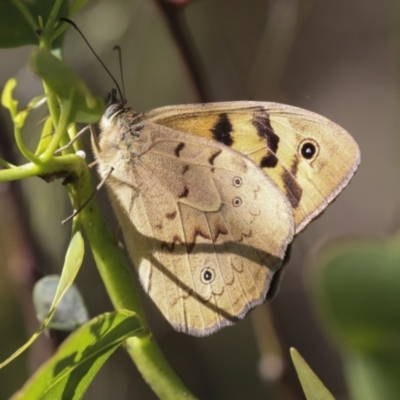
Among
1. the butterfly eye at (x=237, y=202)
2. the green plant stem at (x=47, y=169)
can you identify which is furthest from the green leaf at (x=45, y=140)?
the butterfly eye at (x=237, y=202)

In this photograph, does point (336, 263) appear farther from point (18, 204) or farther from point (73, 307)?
point (18, 204)

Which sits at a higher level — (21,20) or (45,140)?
(21,20)

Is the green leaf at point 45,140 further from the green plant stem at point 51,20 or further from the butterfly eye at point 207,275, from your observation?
the butterfly eye at point 207,275

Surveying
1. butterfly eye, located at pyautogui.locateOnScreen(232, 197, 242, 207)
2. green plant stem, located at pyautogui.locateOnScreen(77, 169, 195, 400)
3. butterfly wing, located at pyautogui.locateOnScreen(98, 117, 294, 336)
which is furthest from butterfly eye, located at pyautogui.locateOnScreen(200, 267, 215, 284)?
green plant stem, located at pyautogui.locateOnScreen(77, 169, 195, 400)

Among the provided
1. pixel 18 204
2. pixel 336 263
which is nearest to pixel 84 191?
pixel 336 263

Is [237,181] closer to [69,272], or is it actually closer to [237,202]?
[237,202]

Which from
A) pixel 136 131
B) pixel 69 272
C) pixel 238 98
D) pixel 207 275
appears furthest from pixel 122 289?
pixel 238 98
